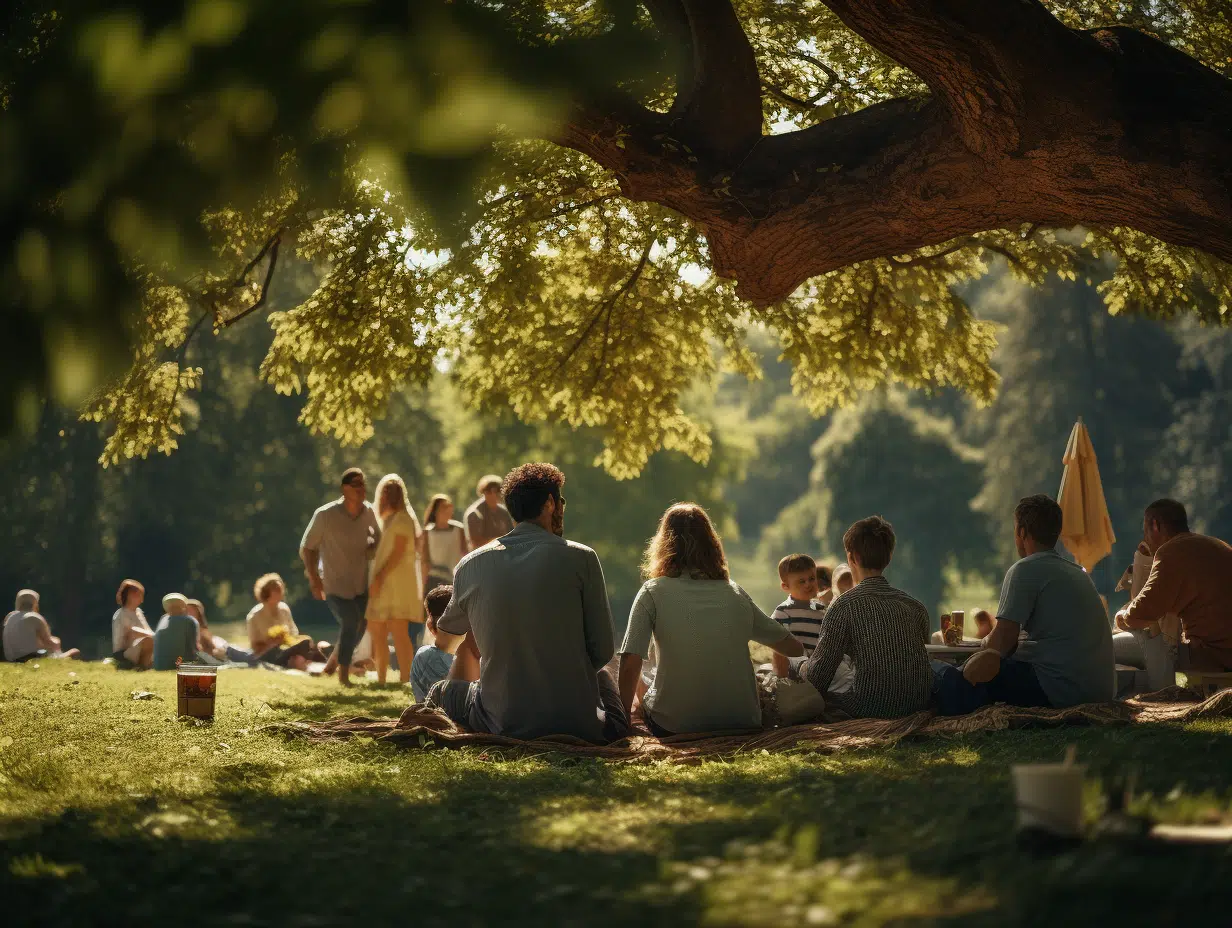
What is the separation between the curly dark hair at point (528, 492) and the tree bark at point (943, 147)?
2.01 meters

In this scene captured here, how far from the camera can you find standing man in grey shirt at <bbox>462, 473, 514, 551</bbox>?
1580cm

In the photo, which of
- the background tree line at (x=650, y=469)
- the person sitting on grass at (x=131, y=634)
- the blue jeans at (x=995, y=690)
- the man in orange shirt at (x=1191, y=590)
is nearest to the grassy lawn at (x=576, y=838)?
the blue jeans at (x=995, y=690)

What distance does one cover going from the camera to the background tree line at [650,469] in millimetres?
41875

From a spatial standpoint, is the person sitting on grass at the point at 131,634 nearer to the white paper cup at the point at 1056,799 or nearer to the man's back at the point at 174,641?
the man's back at the point at 174,641

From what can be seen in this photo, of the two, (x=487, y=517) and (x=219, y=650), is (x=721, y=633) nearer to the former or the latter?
(x=487, y=517)

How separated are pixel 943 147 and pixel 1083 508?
4941 millimetres

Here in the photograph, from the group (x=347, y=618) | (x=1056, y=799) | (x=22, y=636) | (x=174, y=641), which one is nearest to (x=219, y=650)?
(x=22, y=636)

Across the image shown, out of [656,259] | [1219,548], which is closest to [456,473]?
[656,259]

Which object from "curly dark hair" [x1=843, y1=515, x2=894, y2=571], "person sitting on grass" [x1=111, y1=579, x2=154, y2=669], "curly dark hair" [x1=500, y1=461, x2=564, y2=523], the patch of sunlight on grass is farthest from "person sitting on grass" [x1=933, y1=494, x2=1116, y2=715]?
"person sitting on grass" [x1=111, y1=579, x2=154, y2=669]

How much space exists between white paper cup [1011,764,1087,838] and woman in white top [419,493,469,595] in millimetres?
11914

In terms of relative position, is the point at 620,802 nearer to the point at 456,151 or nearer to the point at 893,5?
the point at 456,151

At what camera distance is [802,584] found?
10.4 meters

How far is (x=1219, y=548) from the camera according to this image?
9.76 meters

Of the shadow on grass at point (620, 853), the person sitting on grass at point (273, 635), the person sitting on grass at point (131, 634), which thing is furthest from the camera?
the person sitting on grass at point (273, 635)
